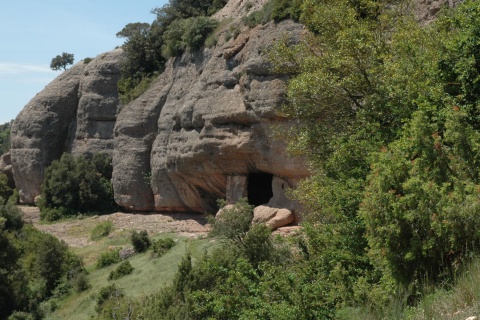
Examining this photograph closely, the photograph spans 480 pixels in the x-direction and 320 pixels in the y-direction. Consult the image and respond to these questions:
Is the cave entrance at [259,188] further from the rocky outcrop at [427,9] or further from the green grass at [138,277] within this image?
the rocky outcrop at [427,9]

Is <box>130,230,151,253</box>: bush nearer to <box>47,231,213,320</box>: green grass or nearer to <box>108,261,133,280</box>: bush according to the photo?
<box>47,231,213,320</box>: green grass

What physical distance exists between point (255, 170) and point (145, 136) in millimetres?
9551

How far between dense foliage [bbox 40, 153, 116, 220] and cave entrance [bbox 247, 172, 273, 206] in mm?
11963

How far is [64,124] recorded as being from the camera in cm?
4028

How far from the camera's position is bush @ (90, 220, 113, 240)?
3034 cm

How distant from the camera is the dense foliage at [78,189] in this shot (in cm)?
3569

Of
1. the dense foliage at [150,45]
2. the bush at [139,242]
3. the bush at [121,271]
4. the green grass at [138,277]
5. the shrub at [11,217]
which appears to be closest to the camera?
the green grass at [138,277]

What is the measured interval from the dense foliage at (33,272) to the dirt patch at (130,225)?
3.09 meters

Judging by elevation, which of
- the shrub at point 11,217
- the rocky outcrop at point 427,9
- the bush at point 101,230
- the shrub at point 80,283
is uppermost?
the rocky outcrop at point 427,9

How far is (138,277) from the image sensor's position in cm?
2225

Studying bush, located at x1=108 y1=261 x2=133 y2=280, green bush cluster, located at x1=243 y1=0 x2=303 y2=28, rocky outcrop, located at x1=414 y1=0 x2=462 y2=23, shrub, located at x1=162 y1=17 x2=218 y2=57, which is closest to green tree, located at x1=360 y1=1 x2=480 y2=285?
rocky outcrop, located at x1=414 y1=0 x2=462 y2=23

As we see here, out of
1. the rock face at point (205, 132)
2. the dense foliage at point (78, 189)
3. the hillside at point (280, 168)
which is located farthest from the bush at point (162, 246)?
the dense foliage at point (78, 189)

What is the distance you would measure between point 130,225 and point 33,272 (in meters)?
5.91

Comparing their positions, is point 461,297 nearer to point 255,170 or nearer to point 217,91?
point 255,170
